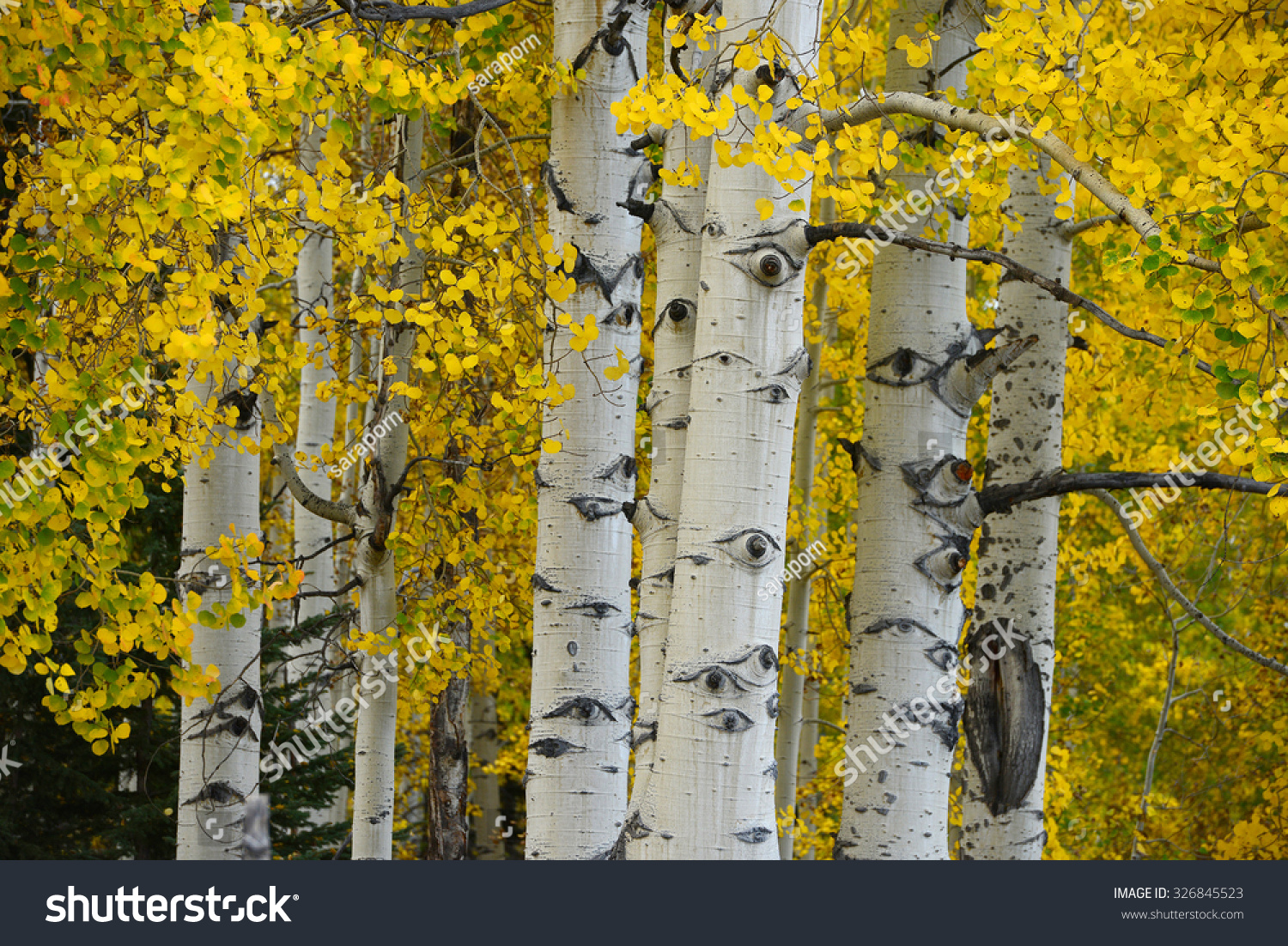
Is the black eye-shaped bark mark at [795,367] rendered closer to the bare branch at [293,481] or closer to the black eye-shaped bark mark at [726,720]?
the black eye-shaped bark mark at [726,720]

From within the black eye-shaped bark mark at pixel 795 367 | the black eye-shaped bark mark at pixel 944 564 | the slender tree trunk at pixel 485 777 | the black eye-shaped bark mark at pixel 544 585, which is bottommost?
the slender tree trunk at pixel 485 777

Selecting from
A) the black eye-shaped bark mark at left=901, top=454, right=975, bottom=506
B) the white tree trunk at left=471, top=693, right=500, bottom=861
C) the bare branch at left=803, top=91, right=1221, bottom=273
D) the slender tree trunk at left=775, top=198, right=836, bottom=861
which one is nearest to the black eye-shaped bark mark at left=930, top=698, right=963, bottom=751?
the black eye-shaped bark mark at left=901, top=454, right=975, bottom=506

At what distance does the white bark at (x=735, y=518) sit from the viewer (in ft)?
7.42

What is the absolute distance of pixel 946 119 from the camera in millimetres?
2463

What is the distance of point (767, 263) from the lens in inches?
95.6

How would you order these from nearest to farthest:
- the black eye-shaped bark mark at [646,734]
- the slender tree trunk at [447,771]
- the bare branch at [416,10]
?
the bare branch at [416,10], the black eye-shaped bark mark at [646,734], the slender tree trunk at [447,771]

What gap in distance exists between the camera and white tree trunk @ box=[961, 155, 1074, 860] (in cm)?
420

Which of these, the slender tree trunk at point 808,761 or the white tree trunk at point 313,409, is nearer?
the white tree trunk at point 313,409

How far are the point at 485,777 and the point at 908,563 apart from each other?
10.6m

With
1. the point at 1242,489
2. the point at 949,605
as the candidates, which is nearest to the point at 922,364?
the point at 949,605

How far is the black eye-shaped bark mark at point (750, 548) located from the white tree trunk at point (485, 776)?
10.3 meters

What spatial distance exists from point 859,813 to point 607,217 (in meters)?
2.14

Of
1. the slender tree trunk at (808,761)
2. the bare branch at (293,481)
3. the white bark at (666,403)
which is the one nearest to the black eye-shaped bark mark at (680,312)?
the white bark at (666,403)

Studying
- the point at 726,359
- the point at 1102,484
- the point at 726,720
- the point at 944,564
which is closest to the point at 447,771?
the point at 944,564
